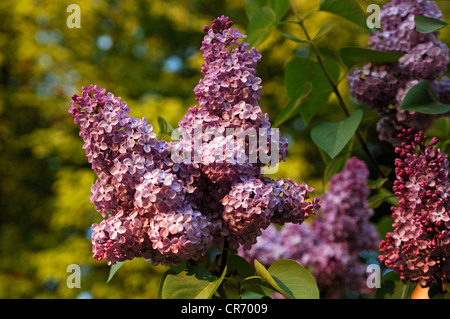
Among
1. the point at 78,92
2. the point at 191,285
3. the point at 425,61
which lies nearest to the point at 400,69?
the point at 425,61

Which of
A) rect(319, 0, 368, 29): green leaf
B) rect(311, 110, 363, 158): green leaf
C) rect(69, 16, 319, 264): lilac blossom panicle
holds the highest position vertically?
rect(319, 0, 368, 29): green leaf

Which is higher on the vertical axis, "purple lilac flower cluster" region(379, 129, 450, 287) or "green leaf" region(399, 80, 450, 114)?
"green leaf" region(399, 80, 450, 114)

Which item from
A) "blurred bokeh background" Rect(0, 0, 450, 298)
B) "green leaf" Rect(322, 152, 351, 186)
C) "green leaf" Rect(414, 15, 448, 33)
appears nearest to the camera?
"green leaf" Rect(414, 15, 448, 33)

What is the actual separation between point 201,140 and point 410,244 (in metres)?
0.40

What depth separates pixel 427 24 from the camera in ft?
3.07

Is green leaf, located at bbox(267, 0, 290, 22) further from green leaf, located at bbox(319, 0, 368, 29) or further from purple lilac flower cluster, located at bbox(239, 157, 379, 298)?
purple lilac flower cluster, located at bbox(239, 157, 379, 298)

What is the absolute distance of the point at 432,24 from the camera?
0.94m

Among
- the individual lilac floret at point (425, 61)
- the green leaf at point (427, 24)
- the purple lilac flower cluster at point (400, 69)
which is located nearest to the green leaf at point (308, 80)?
A: the purple lilac flower cluster at point (400, 69)

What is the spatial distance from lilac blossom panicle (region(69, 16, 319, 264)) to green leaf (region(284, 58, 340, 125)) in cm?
45

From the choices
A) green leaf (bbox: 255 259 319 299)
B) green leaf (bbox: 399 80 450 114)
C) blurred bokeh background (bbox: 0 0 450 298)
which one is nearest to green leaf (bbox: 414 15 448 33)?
green leaf (bbox: 399 80 450 114)

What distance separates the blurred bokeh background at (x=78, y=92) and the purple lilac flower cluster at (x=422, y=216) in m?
3.95

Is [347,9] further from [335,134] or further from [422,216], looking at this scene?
[422,216]

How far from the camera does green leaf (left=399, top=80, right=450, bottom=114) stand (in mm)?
954

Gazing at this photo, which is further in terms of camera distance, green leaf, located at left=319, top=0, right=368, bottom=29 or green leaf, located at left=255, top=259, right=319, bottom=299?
green leaf, located at left=319, top=0, right=368, bottom=29
